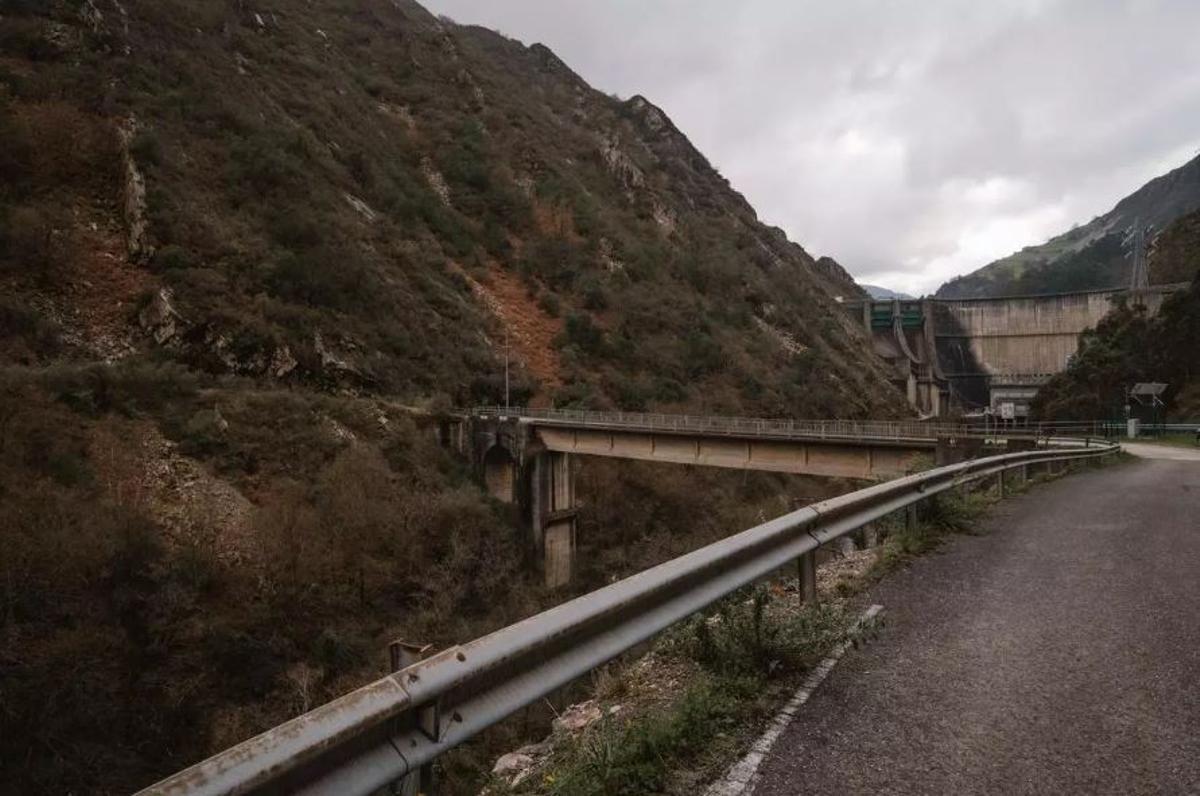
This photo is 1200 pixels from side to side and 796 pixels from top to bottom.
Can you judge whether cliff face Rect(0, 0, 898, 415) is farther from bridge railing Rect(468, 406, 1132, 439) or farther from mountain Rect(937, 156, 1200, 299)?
mountain Rect(937, 156, 1200, 299)

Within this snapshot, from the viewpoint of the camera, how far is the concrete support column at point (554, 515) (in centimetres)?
3578

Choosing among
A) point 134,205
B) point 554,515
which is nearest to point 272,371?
point 134,205

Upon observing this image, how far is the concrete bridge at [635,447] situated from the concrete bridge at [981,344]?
65068mm

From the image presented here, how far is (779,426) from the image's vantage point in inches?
1130

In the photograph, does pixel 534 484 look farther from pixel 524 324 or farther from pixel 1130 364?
pixel 1130 364

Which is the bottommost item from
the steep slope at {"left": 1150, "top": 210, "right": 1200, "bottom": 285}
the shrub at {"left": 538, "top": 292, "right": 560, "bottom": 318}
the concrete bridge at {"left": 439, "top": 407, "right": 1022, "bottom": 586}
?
the concrete bridge at {"left": 439, "top": 407, "right": 1022, "bottom": 586}

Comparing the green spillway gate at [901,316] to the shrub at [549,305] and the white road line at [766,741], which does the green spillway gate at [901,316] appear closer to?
the shrub at [549,305]

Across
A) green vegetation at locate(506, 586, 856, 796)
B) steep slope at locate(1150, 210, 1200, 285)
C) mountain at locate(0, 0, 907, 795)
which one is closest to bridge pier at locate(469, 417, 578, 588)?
mountain at locate(0, 0, 907, 795)

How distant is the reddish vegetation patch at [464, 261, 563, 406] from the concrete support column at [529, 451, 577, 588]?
512 inches

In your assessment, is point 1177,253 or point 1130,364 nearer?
point 1130,364

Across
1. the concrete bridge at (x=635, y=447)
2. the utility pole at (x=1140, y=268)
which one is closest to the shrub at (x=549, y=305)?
the concrete bridge at (x=635, y=447)

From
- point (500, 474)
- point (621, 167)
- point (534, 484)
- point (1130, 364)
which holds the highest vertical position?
point (621, 167)

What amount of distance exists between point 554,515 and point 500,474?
4366mm

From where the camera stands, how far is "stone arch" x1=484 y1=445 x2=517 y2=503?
36906 mm
